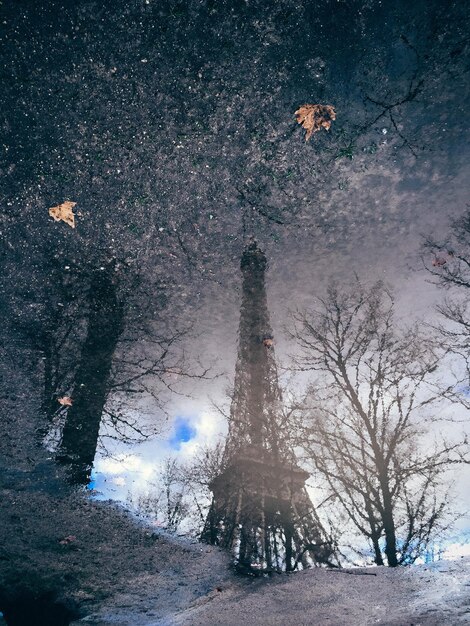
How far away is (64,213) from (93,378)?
338 cm

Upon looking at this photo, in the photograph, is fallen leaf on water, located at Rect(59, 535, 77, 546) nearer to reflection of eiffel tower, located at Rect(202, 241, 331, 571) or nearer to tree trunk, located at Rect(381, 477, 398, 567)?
reflection of eiffel tower, located at Rect(202, 241, 331, 571)

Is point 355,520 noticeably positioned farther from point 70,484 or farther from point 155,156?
point 155,156

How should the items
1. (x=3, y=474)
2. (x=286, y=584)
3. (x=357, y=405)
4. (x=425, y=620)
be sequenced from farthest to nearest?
(x=357, y=405), (x=3, y=474), (x=286, y=584), (x=425, y=620)

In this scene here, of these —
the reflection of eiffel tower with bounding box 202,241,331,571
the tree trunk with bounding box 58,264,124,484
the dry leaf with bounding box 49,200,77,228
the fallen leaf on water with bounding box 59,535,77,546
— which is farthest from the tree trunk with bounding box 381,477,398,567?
the dry leaf with bounding box 49,200,77,228

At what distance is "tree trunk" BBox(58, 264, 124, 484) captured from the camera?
5.31m

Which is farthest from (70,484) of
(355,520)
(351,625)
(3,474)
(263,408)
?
(263,408)

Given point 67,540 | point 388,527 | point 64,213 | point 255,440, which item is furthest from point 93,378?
point 255,440

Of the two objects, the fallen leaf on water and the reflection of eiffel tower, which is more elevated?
the reflection of eiffel tower

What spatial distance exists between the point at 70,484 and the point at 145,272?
543cm

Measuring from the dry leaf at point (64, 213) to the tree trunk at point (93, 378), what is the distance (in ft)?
4.95

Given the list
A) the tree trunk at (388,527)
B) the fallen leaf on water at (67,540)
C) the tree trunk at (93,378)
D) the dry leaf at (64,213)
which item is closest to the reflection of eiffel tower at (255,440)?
the tree trunk at (388,527)

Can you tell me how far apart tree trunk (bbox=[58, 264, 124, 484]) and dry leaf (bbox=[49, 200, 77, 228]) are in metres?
1.51

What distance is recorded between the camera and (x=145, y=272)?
8.48 m

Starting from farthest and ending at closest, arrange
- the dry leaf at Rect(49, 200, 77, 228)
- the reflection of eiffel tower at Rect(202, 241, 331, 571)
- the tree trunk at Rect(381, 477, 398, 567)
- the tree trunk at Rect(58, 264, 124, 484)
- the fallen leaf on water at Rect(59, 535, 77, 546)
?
1. the reflection of eiffel tower at Rect(202, 241, 331, 571)
2. the tree trunk at Rect(381, 477, 398, 567)
3. the dry leaf at Rect(49, 200, 77, 228)
4. the tree trunk at Rect(58, 264, 124, 484)
5. the fallen leaf on water at Rect(59, 535, 77, 546)
